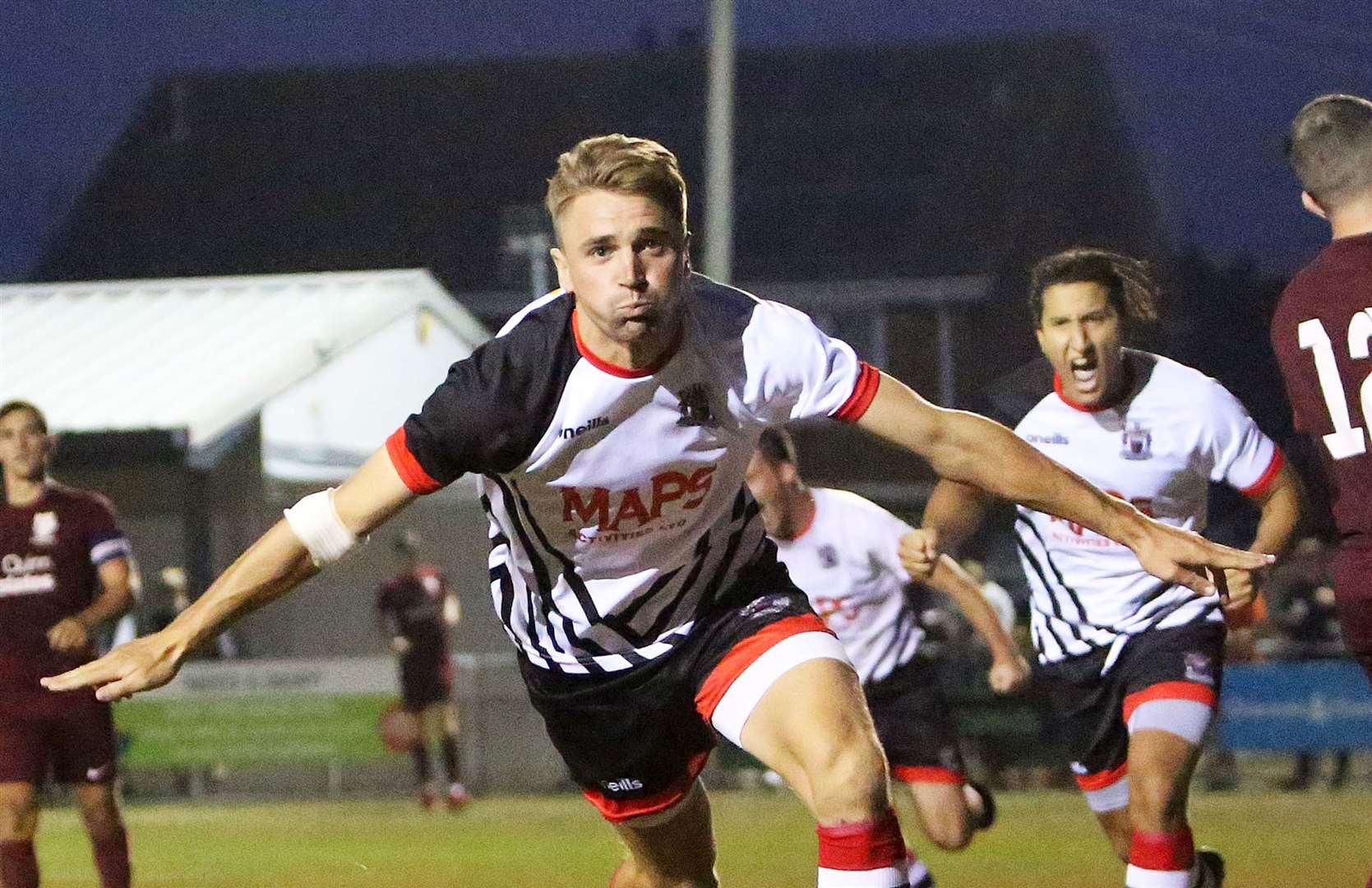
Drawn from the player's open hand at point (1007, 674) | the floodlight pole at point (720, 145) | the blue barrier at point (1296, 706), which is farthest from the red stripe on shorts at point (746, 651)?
the floodlight pole at point (720, 145)

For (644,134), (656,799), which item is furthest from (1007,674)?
(644,134)

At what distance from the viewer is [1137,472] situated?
703 cm

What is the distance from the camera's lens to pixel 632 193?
490cm

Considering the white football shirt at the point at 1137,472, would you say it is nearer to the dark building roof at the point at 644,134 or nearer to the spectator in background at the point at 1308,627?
the spectator in background at the point at 1308,627

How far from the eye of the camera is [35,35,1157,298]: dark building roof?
3606 centimetres

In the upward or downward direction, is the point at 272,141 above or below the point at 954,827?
above

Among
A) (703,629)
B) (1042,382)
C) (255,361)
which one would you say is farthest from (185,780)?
(703,629)

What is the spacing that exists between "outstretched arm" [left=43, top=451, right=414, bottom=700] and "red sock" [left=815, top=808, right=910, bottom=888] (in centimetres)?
124

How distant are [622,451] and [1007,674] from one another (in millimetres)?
3302

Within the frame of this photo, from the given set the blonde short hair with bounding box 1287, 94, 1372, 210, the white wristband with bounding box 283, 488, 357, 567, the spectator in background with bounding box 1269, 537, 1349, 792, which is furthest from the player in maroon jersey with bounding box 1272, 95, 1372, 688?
the spectator in background with bounding box 1269, 537, 1349, 792

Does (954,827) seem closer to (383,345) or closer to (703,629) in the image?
(703,629)

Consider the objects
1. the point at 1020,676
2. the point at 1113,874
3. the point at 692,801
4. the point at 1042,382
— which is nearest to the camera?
the point at 692,801

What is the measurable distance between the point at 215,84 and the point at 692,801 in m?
38.8

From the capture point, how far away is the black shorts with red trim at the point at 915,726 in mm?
8414
